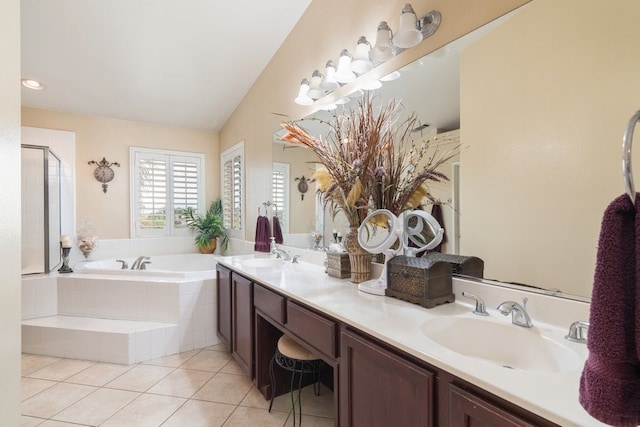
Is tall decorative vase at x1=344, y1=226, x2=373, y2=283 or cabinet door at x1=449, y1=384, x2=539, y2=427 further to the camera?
tall decorative vase at x1=344, y1=226, x2=373, y2=283

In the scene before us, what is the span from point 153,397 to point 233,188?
251 cm

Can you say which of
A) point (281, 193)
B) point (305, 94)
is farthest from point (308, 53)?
point (281, 193)

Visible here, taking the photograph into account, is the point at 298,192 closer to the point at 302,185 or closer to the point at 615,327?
the point at 302,185

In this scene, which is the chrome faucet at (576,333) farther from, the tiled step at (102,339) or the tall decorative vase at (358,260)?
the tiled step at (102,339)

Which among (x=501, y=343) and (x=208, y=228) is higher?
(x=208, y=228)

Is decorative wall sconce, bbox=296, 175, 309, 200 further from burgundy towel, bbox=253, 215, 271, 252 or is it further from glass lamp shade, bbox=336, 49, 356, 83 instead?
glass lamp shade, bbox=336, 49, 356, 83

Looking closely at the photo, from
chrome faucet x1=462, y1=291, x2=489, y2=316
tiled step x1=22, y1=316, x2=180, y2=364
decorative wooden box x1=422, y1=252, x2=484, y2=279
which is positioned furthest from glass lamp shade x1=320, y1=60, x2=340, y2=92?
tiled step x1=22, y1=316, x2=180, y2=364

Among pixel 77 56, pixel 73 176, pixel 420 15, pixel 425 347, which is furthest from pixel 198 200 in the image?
pixel 425 347

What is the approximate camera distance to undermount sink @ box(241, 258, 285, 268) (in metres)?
2.56

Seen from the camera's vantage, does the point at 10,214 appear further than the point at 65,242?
No

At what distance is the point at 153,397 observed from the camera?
209 centimetres

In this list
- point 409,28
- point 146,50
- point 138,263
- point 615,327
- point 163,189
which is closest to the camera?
point 615,327

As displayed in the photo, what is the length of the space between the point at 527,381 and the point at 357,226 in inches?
44.2

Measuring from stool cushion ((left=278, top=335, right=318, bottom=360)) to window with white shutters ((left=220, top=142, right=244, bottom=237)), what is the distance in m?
2.25
